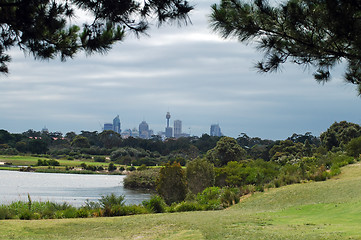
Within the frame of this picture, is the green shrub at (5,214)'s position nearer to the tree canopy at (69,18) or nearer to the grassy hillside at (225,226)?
the grassy hillside at (225,226)

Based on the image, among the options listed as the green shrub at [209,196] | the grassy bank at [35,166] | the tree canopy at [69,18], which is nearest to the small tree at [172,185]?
the green shrub at [209,196]

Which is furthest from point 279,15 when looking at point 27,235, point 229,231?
point 27,235

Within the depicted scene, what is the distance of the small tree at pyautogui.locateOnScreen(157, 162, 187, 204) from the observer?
84.5 feet

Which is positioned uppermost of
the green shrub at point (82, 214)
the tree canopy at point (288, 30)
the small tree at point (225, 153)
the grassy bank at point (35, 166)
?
the tree canopy at point (288, 30)

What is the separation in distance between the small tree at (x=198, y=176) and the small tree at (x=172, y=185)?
12.1 ft

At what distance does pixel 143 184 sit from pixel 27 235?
119 feet

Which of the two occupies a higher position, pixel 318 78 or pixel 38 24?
pixel 38 24

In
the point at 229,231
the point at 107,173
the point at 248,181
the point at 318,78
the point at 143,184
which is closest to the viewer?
the point at 318,78

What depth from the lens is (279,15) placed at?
25.9 feet

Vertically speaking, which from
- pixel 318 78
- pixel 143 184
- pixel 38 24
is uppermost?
pixel 38 24

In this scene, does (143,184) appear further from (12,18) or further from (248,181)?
(12,18)

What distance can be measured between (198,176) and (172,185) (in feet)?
14.1

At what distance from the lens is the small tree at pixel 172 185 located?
84.5 ft

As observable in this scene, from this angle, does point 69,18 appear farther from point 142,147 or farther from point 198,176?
point 142,147
